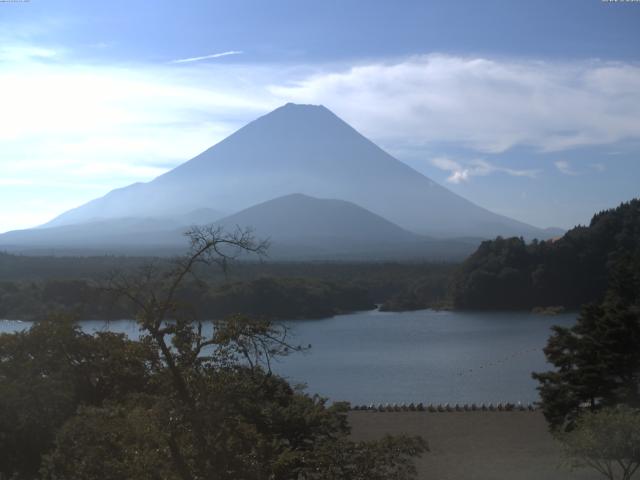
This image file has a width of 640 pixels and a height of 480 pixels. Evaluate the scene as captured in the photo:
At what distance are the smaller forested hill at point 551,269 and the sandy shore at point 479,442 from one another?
1835 cm

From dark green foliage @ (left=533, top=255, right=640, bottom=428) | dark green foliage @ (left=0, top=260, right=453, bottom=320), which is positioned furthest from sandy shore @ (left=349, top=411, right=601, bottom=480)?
dark green foliage @ (left=0, top=260, right=453, bottom=320)

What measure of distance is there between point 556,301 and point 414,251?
4438 centimetres

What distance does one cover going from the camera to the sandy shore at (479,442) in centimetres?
744

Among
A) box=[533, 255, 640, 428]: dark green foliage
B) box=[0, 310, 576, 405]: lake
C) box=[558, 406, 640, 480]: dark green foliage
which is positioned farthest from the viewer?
box=[0, 310, 576, 405]: lake

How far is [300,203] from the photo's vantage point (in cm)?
8988

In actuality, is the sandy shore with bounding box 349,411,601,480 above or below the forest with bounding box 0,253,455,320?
below

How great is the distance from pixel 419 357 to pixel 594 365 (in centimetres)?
949

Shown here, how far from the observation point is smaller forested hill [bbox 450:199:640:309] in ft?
91.7

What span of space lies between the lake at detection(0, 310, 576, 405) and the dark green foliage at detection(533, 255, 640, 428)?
3.16 m

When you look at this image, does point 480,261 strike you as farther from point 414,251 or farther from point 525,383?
point 414,251

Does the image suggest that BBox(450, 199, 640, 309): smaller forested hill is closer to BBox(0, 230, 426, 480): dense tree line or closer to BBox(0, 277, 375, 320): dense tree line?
BBox(0, 277, 375, 320): dense tree line

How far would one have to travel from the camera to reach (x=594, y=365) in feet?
26.7

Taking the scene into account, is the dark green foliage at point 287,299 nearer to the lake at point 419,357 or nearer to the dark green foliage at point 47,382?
the lake at point 419,357

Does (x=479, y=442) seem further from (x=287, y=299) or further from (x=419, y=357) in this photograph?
(x=287, y=299)
